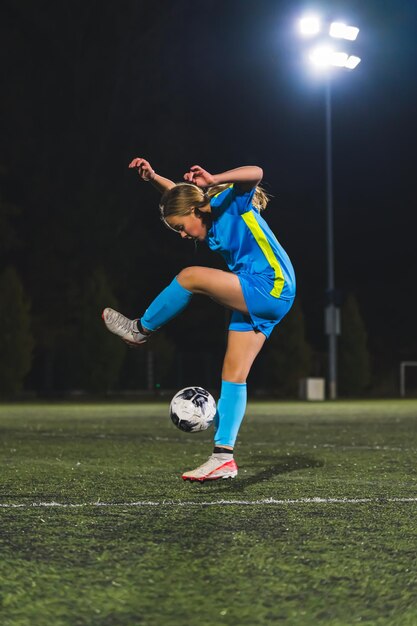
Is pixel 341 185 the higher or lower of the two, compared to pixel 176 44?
lower

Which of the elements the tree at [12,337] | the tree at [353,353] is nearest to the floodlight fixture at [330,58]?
the tree at [353,353]

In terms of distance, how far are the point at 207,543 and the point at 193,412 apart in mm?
1790

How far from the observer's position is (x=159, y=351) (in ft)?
110

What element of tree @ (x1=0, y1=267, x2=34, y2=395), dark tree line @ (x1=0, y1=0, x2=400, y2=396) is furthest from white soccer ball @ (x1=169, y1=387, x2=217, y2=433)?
dark tree line @ (x1=0, y1=0, x2=400, y2=396)

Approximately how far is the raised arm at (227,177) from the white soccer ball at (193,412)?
46.3 inches

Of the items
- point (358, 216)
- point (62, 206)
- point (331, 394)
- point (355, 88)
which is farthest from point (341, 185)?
point (331, 394)

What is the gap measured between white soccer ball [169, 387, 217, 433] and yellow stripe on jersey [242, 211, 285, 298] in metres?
0.70

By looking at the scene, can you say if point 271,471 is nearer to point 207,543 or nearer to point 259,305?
point 259,305

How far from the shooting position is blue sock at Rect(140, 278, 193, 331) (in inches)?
211

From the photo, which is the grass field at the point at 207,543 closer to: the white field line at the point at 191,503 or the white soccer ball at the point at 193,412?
the white field line at the point at 191,503

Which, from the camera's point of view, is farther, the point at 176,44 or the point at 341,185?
the point at 341,185

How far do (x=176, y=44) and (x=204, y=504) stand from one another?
34.1 meters

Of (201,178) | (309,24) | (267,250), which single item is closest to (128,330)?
(267,250)

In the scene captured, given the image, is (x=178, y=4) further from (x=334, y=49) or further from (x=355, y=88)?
(x=334, y=49)
